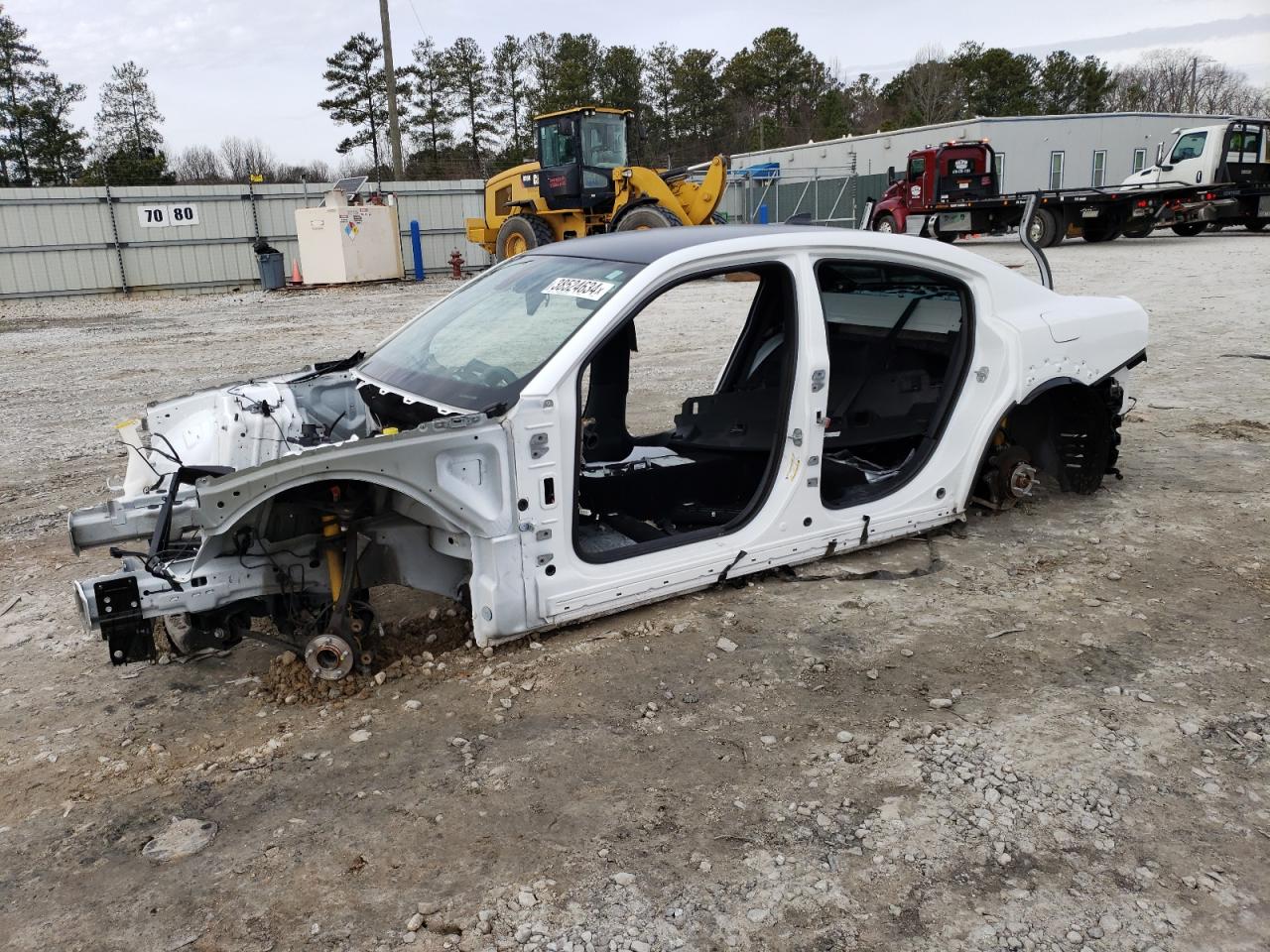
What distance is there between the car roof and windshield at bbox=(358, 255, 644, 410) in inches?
2.5

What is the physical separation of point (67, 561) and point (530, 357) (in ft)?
9.59

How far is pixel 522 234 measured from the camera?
20.5 metres

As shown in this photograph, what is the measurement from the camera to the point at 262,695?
3527 millimetres

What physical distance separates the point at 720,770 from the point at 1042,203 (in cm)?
2198

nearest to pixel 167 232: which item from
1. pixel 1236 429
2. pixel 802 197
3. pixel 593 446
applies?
pixel 802 197

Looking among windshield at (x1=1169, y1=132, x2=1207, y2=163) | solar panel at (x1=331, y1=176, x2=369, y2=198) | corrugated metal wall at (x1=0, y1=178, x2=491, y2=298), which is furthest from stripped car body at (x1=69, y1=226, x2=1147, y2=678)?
corrugated metal wall at (x1=0, y1=178, x2=491, y2=298)

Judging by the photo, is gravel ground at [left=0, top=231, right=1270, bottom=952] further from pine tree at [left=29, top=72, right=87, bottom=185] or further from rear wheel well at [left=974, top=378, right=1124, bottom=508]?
pine tree at [left=29, top=72, right=87, bottom=185]

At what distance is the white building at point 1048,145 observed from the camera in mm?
34750

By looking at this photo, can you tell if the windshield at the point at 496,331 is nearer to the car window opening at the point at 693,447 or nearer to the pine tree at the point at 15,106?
the car window opening at the point at 693,447

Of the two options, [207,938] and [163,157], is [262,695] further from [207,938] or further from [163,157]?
[163,157]

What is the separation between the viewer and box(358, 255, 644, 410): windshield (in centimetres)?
369

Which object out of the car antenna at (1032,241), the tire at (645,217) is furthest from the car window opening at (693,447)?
the tire at (645,217)

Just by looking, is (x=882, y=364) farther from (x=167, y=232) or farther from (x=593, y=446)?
(x=167, y=232)

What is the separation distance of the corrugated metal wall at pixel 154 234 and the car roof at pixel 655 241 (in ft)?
72.4
